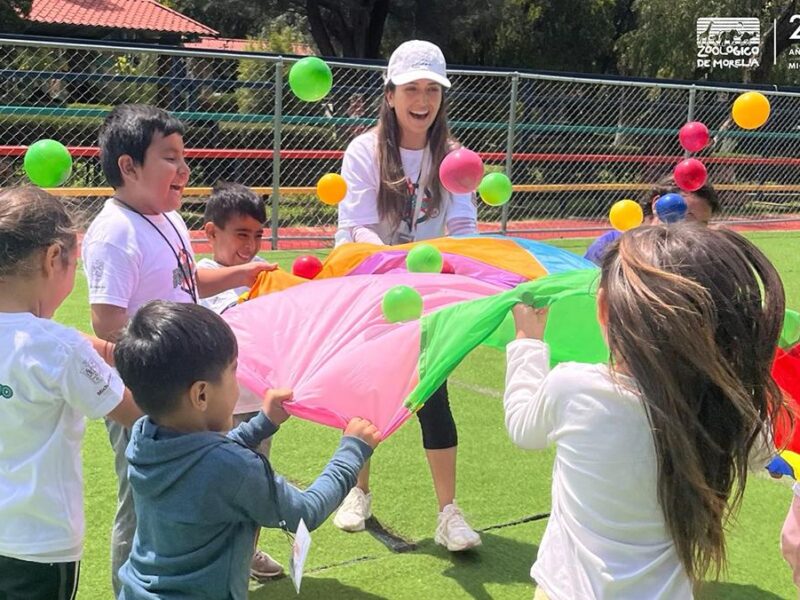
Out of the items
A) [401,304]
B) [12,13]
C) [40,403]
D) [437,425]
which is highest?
[12,13]

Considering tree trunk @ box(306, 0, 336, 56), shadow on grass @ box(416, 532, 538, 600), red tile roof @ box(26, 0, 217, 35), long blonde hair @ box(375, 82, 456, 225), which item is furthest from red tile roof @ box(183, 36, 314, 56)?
shadow on grass @ box(416, 532, 538, 600)

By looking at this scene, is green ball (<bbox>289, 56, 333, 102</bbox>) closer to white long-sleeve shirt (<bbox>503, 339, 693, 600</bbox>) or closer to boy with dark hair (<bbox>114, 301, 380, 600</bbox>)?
boy with dark hair (<bbox>114, 301, 380, 600</bbox>)

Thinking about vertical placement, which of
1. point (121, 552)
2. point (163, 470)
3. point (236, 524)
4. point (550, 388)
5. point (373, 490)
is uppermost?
point (550, 388)

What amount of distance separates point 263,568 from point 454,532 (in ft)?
2.24

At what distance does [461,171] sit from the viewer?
333 cm

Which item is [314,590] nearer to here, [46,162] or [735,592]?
[735,592]

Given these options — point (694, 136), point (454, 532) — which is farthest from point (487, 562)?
point (694, 136)

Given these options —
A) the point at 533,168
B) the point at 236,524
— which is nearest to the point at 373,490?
the point at 236,524

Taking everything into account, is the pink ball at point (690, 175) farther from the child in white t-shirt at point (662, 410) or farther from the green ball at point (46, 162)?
the green ball at point (46, 162)

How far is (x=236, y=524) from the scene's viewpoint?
6.36 ft

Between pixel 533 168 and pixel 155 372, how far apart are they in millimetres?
13312

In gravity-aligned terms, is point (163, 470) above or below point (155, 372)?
below

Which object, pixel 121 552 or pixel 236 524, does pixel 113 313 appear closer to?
pixel 121 552

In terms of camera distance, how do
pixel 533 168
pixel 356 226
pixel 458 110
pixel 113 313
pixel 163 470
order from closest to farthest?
pixel 163 470
pixel 113 313
pixel 356 226
pixel 458 110
pixel 533 168
